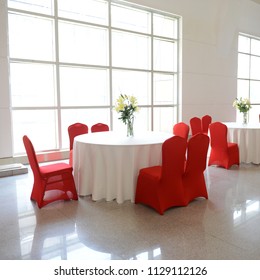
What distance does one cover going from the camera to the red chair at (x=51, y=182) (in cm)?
352

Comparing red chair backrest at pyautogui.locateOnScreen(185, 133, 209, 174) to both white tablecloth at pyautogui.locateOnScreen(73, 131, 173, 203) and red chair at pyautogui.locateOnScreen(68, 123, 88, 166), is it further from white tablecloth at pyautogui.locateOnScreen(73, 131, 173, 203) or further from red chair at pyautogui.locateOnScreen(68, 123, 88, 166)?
red chair at pyautogui.locateOnScreen(68, 123, 88, 166)

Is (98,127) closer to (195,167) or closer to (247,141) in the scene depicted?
(195,167)

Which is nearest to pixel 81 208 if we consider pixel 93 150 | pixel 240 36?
pixel 93 150

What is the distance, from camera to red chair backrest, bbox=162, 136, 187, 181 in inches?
127

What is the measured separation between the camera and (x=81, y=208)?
3562 mm

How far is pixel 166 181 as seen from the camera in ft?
11.2

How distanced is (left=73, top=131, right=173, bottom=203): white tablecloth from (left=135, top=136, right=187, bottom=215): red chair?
0.51 ft

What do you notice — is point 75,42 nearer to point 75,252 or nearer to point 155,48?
point 155,48

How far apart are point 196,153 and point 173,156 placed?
15.0 inches

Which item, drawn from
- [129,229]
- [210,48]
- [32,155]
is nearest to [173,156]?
[129,229]

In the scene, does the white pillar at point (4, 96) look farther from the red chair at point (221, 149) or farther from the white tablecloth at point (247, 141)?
the white tablecloth at point (247, 141)

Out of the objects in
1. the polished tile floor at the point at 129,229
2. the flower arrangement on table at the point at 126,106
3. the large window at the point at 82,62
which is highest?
the large window at the point at 82,62

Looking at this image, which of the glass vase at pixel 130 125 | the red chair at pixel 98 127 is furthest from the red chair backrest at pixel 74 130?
the glass vase at pixel 130 125

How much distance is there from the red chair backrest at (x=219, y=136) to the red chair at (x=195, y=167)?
1859 mm
